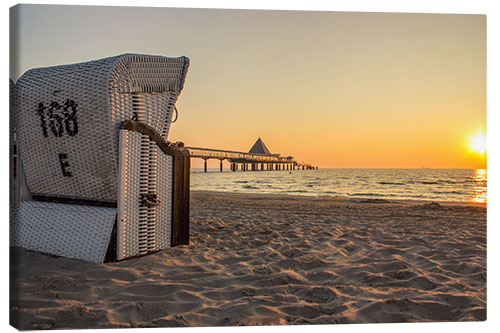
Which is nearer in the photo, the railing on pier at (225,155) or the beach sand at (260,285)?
the beach sand at (260,285)

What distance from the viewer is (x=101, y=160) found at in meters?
3.06

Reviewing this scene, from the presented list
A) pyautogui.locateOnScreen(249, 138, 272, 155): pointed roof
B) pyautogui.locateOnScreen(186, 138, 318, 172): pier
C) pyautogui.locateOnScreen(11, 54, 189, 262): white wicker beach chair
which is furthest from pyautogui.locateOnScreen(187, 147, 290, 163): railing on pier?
pyautogui.locateOnScreen(11, 54, 189, 262): white wicker beach chair

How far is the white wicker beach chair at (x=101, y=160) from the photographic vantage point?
3002 mm

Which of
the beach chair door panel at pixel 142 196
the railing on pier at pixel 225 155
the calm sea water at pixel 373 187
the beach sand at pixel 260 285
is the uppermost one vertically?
the railing on pier at pixel 225 155

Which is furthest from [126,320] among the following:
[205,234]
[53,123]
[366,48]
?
[366,48]

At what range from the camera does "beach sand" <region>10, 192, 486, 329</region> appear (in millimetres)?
2219

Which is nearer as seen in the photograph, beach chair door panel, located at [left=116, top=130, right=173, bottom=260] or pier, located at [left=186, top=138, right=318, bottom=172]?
beach chair door panel, located at [left=116, top=130, right=173, bottom=260]

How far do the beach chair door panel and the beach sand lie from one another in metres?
0.15

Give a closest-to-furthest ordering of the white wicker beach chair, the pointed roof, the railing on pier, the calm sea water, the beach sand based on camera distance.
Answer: the beach sand < the white wicker beach chair < the calm sea water < the railing on pier < the pointed roof

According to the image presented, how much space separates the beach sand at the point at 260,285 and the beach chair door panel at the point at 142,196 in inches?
5.8

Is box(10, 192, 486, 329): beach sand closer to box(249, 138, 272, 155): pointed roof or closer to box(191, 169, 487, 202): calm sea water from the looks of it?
box(191, 169, 487, 202): calm sea water

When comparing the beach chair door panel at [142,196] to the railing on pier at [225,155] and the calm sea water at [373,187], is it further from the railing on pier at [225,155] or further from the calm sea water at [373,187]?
the railing on pier at [225,155]

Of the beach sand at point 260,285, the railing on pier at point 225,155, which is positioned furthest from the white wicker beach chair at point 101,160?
the railing on pier at point 225,155

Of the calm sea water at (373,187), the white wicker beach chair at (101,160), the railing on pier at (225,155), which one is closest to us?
the white wicker beach chair at (101,160)
